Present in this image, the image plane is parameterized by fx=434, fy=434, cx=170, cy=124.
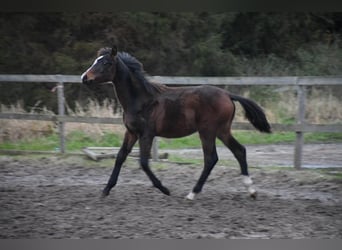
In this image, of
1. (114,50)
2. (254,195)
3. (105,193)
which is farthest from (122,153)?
(254,195)

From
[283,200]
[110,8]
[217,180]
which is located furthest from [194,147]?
[110,8]

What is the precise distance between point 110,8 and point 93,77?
1.88 m

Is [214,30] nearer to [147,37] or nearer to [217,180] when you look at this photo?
[147,37]

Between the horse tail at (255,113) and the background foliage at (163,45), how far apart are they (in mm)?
2097

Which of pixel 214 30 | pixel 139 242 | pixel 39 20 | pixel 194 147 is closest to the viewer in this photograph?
pixel 139 242

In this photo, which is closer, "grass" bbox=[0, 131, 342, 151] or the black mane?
the black mane

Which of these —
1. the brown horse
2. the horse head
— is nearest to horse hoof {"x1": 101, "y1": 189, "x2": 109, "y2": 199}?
the brown horse

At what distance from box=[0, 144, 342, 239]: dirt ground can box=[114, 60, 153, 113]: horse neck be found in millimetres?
845

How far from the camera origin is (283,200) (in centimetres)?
391

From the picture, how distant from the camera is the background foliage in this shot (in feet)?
20.8

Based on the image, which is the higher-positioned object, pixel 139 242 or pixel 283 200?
pixel 139 242

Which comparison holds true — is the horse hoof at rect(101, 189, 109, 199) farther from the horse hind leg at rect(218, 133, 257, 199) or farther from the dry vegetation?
the dry vegetation

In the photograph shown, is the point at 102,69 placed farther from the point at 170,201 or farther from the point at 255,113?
the point at 255,113

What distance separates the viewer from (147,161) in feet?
13.0
